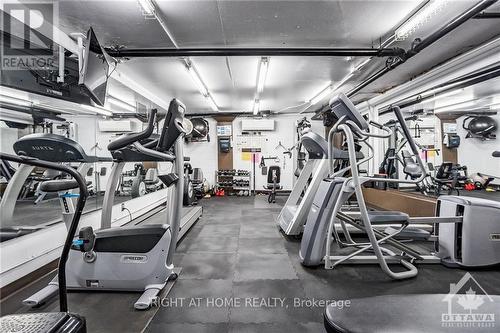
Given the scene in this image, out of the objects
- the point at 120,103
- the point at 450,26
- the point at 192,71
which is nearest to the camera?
the point at 450,26

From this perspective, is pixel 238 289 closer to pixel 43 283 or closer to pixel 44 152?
pixel 43 283

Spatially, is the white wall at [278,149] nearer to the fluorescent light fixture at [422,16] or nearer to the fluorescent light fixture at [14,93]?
the fluorescent light fixture at [422,16]

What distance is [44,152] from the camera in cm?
204

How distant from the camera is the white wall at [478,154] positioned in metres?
4.11

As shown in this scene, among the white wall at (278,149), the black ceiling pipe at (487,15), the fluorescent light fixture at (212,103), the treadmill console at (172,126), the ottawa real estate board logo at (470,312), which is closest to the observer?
the ottawa real estate board logo at (470,312)

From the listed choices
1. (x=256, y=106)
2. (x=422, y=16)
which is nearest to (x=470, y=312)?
(x=422, y=16)

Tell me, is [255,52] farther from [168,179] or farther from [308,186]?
[168,179]

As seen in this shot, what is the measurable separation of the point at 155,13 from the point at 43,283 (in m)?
3.30

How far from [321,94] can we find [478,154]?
11.9 feet

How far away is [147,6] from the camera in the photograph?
2.73 meters

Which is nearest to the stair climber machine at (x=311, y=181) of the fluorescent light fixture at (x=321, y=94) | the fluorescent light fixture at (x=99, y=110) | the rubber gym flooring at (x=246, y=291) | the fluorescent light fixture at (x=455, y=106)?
the rubber gym flooring at (x=246, y=291)

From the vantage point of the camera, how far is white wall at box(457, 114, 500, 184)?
411 cm

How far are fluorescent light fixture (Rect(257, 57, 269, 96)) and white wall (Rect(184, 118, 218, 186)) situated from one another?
354 cm

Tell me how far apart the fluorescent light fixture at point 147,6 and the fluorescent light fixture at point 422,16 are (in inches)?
127
